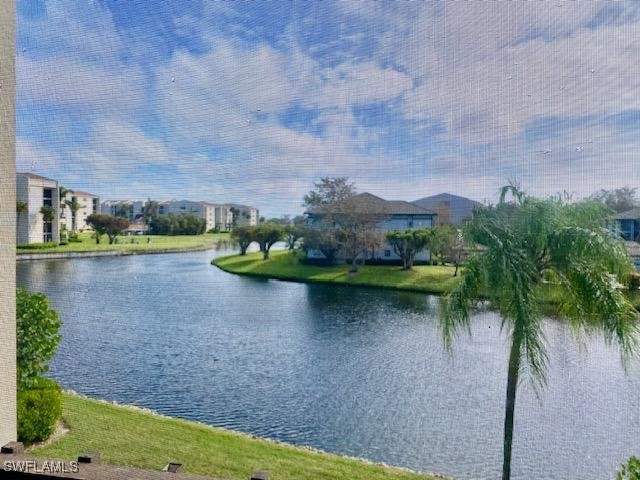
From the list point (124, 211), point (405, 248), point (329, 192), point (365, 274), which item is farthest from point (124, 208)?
point (365, 274)

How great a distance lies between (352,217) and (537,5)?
61.2 inches

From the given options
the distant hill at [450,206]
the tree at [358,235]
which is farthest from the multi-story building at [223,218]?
the distant hill at [450,206]

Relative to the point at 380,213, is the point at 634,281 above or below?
below

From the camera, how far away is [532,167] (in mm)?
1652

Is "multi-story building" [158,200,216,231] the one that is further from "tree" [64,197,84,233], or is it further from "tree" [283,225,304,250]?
"tree" [283,225,304,250]

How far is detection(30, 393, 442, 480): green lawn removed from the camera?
6.08 feet

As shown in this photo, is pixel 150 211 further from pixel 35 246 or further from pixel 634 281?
pixel 634 281

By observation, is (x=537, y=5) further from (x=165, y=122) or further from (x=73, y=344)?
(x=73, y=344)

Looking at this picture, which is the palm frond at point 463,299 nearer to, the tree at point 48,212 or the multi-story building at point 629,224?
the multi-story building at point 629,224

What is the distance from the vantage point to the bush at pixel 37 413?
199 centimetres

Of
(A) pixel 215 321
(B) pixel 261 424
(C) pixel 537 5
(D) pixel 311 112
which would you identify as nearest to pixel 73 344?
(A) pixel 215 321

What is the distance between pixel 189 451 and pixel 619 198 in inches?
86.2

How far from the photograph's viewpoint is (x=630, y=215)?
1.56 meters

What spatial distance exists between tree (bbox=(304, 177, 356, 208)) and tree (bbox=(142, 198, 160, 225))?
2.93 feet
